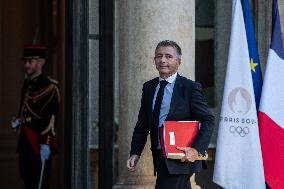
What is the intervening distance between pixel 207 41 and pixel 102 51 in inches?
92.5

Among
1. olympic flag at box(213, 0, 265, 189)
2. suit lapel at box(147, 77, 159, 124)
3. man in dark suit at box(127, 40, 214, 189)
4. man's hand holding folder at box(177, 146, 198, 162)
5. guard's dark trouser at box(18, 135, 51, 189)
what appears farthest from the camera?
guard's dark trouser at box(18, 135, 51, 189)

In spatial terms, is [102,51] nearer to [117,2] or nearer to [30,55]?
[117,2]

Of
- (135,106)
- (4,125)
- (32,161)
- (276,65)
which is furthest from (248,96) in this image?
(4,125)

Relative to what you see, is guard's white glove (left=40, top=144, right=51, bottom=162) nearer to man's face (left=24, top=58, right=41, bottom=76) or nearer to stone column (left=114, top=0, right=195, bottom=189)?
man's face (left=24, top=58, right=41, bottom=76)

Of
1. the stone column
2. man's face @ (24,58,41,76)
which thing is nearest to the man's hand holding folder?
the stone column

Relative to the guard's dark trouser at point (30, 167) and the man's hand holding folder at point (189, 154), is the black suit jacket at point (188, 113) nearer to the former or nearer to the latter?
the man's hand holding folder at point (189, 154)

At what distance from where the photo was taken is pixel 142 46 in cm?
868

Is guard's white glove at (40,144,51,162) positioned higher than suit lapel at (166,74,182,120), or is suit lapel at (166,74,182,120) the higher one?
suit lapel at (166,74,182,120)

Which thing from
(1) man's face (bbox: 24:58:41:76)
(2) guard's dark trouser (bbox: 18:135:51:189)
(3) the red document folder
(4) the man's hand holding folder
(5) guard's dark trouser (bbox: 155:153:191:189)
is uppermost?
(1) man's face (bbox: 24:58:41:76)

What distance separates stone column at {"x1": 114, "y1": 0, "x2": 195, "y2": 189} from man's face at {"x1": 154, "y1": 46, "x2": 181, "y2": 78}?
4.23 ft

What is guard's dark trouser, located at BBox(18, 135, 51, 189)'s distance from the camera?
11305 millimetres

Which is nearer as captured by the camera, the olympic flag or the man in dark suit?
the man in dark suit

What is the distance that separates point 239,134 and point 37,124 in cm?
305

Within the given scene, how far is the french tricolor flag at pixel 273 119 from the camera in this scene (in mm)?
8938
